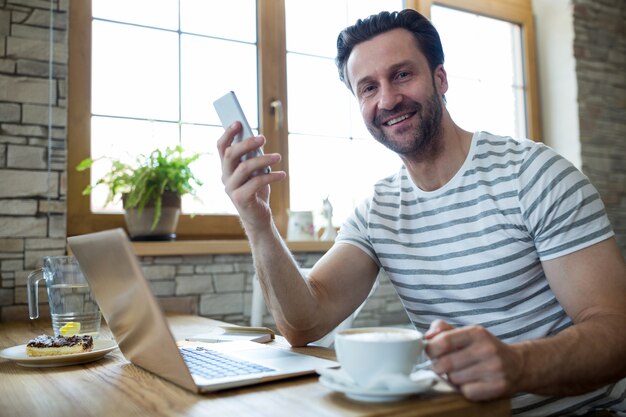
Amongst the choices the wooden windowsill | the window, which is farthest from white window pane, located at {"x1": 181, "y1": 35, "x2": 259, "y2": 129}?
the wooden windowsill

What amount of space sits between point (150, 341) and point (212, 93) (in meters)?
1.81

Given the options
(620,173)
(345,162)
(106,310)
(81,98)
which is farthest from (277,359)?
(620,173)

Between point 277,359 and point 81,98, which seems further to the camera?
point 81,98

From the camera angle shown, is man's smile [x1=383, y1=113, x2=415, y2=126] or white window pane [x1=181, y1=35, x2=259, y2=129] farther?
white window pane [x1=181, y1=35, x2=259, y2=129]

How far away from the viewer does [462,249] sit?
1.24 meters

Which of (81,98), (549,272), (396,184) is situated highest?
(81,98)

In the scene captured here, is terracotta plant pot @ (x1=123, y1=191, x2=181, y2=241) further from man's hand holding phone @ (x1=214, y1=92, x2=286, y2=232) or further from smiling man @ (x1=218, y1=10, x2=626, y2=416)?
man's hand holding phone @ (x1=214, y1=92, x2=286, y2=232)

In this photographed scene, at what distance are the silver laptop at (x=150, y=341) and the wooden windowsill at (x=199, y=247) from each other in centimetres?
109

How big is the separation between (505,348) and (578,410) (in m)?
0.53

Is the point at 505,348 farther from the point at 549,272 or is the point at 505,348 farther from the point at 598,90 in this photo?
the point at 598,90

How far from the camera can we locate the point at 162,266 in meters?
2.11

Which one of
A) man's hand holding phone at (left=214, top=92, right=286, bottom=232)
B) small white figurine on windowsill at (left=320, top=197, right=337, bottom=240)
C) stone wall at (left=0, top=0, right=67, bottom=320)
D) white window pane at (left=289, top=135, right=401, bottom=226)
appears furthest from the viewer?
white window pane at (left=289, top=135, right=401, bottom=226)

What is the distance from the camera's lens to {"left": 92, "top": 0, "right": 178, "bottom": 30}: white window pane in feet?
7.45

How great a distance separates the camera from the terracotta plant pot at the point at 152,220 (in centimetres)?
208
